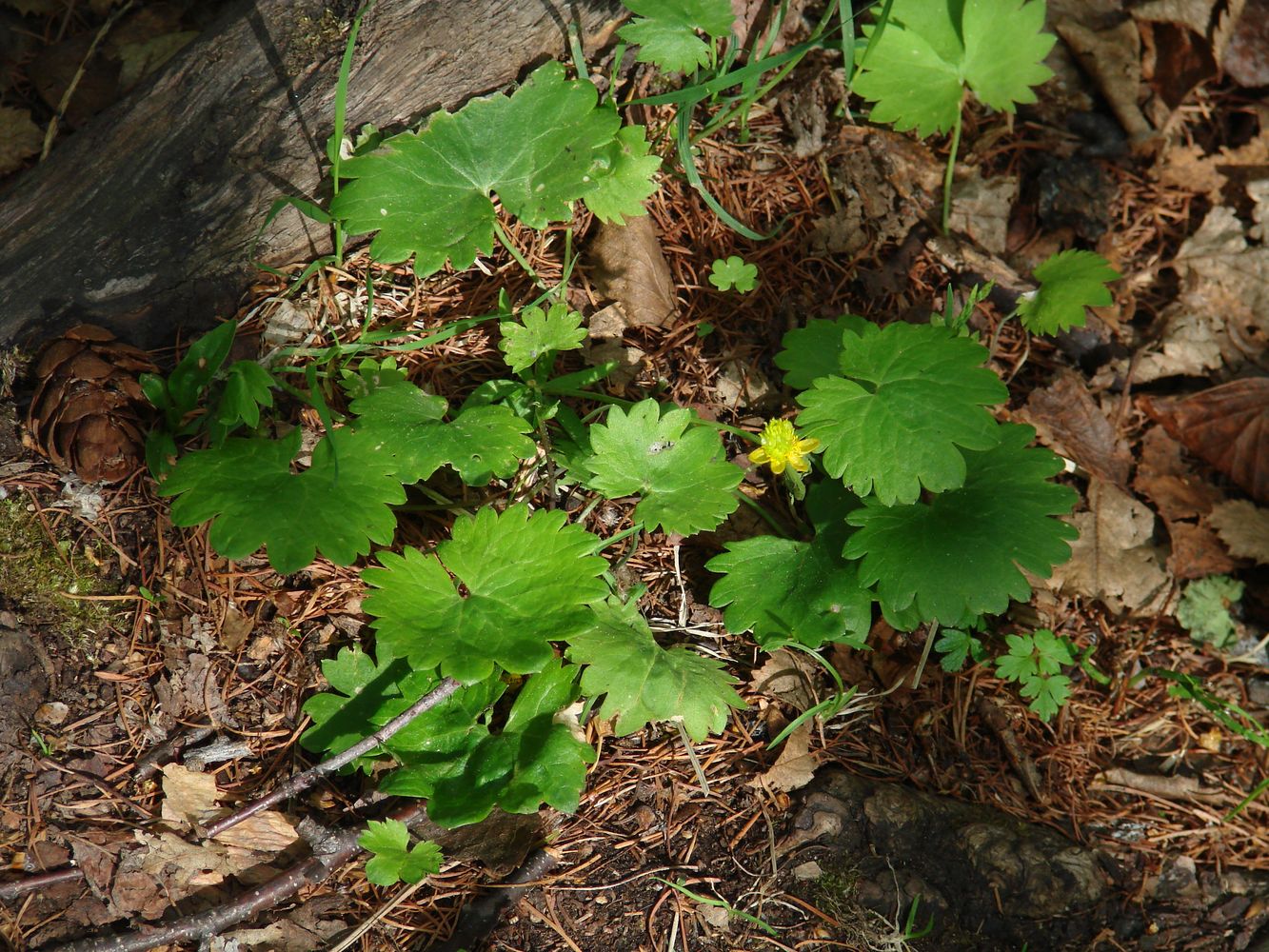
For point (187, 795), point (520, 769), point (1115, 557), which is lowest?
point (1115, 557)

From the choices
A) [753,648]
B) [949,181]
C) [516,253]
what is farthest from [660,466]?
[949,181]

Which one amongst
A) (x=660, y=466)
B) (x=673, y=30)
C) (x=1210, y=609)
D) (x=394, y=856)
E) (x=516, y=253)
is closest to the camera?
(x=394, y=856)

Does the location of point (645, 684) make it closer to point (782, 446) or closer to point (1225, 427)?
point (782, 446)

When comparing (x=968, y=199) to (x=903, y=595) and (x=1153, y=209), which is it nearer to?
(x=1153, y=209)

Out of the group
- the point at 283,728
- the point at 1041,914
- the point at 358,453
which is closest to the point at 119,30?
the point at 358,453

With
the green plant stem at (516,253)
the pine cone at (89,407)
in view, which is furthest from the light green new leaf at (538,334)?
the pine cone at (89,407)

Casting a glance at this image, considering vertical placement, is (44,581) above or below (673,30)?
below

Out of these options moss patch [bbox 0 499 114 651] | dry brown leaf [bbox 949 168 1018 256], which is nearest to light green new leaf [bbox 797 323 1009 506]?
dry brown leaf [bbox 949 168 1018 256]
